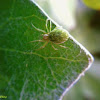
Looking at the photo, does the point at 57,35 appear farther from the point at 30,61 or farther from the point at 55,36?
the point at 30,61

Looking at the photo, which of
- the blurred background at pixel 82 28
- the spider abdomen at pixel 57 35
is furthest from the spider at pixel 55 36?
the blurred background at pixel 82 28

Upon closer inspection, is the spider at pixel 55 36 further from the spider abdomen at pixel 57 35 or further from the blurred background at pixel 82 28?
the blurred background at pixel 82 28

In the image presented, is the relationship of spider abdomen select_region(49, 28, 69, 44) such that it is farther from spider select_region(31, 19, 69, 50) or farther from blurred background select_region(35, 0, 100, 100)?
blurred background select_region(35, 0, 100, 100)

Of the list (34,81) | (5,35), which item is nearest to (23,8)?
(5,35)

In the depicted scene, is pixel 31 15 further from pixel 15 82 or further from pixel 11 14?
pixel 15 82

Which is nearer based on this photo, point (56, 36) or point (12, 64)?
point (12, 64)
